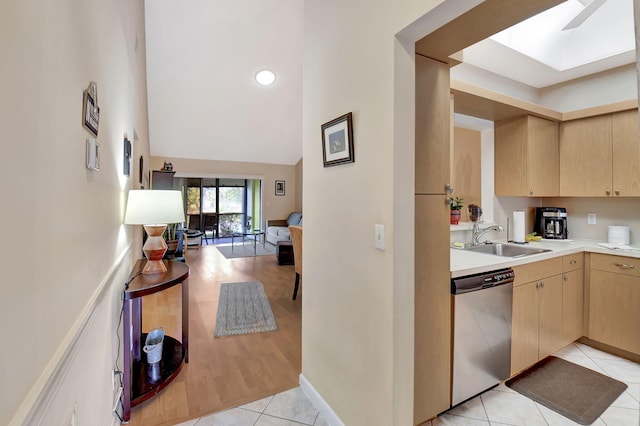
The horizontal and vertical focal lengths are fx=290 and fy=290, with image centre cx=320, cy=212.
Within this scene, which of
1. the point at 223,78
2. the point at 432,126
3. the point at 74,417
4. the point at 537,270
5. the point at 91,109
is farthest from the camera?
the point at 223,78

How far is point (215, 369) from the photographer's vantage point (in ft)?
7.43

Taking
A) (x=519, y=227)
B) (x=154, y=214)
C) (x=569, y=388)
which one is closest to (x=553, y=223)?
(x=519, y=227)

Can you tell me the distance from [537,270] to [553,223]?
1291 millimetres

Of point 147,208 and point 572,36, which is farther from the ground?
point 572,36

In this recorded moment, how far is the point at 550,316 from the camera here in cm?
228

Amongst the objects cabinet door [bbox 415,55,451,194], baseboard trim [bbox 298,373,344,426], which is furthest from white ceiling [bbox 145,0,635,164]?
baseboard trim [bbox 298,373,344,426]

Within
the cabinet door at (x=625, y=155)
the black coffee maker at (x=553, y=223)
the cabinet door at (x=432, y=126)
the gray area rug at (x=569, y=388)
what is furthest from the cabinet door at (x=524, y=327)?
the cabinet door at (x=625, y=155)

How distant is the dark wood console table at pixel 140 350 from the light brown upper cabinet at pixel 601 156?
12.1 feet

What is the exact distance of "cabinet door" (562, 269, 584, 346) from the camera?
7.86 ft

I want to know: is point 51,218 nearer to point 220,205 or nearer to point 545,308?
point 545,308

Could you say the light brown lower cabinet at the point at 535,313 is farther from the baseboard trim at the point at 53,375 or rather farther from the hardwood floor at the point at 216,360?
the baseboard trim at the point at 53,375

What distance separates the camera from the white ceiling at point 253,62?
247 centimetres

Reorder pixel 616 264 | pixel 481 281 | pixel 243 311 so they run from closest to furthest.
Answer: pixel 481 281, pixel 616 264, pixel 243 311

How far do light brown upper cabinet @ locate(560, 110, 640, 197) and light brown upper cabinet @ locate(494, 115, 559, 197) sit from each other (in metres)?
0.10
